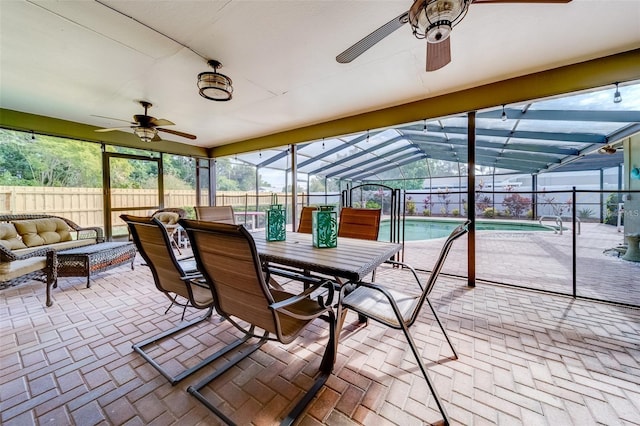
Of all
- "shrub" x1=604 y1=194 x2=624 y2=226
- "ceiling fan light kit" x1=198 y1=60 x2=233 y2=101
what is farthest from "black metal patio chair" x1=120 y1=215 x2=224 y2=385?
"shrub" x1=604 y1=194 x2=624 y2=226

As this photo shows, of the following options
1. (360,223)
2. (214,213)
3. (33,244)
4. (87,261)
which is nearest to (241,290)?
(360,223)

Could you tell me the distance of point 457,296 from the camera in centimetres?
288

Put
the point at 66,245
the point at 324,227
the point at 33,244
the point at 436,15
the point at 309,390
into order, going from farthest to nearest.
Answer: the point at 66,245, the point at 33,244, the point at 324,227, the point at 309,390, the point at 436,15

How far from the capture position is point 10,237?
3.34 metres

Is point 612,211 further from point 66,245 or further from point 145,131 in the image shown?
point 66,245

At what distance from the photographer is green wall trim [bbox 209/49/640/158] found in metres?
2.41

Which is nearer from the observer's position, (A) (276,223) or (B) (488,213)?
(A) (276,223)

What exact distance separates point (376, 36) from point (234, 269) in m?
1.67

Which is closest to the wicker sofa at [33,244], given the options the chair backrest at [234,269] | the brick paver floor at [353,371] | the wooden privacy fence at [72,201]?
the brick paver floor at [353,371]

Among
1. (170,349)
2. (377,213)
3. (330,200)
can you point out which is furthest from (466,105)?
(330,200)

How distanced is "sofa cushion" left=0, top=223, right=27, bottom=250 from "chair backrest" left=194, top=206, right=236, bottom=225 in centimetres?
→ 247

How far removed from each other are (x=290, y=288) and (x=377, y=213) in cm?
150

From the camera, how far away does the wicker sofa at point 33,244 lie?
257 cm

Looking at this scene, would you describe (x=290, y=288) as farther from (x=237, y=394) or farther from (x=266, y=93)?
(x=266, y=93)
